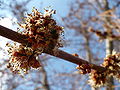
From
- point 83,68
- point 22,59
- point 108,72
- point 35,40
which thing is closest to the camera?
point 35,40

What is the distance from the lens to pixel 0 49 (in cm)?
169

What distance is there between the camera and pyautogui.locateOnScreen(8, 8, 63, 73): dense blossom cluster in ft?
4.80

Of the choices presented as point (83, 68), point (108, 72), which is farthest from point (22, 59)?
point (108, 72)

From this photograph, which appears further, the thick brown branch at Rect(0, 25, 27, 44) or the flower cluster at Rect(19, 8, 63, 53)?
the flower cluster at Rect(19, 8, 63, 53)

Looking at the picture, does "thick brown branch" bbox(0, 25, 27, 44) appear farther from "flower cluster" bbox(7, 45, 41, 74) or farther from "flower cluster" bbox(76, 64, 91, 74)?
"flower cluster" bbox(76, 64, 91, 74)

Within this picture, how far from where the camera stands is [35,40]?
1.46 metres

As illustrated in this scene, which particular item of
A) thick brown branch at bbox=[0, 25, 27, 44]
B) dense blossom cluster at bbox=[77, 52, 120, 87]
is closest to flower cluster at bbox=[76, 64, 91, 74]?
dense blossom cluster at bbox=[77, 52, 120, 87]

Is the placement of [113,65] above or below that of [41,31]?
below

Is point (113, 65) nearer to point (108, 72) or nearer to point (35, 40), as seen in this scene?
point (108, 72)

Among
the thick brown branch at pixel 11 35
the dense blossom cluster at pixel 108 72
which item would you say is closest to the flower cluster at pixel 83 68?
the dense blossom cluster at pixel 108 72

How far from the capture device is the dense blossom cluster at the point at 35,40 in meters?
1.46

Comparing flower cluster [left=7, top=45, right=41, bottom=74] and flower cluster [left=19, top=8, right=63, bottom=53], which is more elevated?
flower cluster [left=19, top=8, right=63, bottom=53]

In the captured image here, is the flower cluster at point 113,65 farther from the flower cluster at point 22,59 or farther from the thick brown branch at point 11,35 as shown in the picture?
the thick brown branch at point 11,35

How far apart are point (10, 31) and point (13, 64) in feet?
1.17
